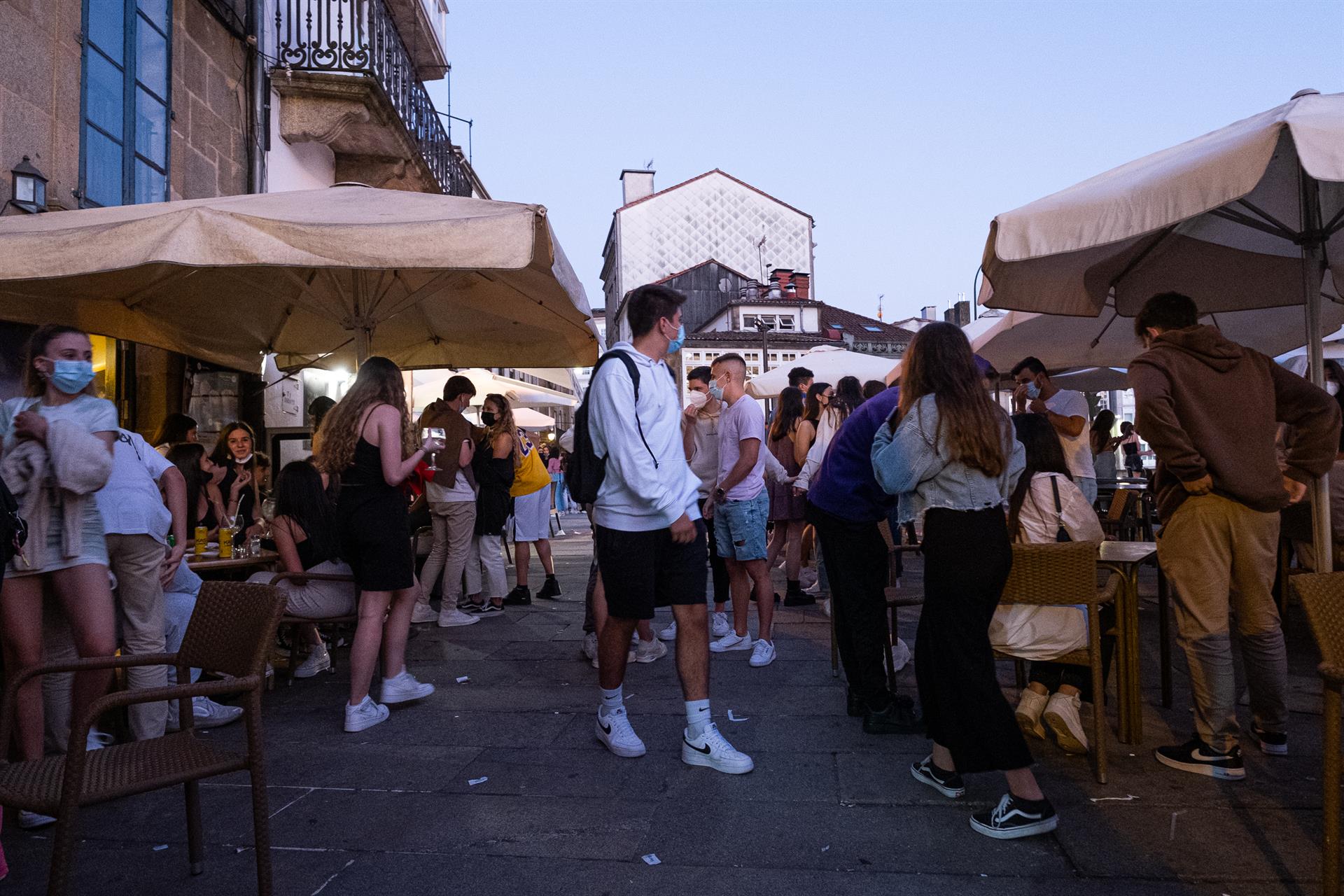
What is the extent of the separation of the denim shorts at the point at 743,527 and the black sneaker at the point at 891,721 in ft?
4.87

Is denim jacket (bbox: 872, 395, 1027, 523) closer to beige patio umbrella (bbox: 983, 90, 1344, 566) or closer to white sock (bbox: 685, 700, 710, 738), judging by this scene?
beige patio umbrella (bbox: 983, 90, 1344, 566)

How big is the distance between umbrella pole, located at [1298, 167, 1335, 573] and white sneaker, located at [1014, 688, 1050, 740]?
1.43m

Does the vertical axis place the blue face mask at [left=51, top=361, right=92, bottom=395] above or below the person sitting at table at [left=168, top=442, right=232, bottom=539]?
above

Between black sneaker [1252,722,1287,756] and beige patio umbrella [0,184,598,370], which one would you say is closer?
black sneaker [1252,722,1287,756]

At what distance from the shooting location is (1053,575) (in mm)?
3625

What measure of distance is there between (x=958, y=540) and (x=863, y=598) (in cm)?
112

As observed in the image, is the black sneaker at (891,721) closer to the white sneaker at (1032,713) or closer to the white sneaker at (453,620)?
the white sneaker at (1032,713)

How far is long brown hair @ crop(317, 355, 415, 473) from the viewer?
456cm

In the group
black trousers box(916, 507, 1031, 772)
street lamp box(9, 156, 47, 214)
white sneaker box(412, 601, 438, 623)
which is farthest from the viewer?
white sneaker box(412, 601, 438, 623)

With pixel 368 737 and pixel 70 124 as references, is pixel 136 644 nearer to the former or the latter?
pixel 368 737

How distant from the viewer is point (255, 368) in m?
7.81

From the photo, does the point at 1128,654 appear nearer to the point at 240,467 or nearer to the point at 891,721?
the point at 891,721

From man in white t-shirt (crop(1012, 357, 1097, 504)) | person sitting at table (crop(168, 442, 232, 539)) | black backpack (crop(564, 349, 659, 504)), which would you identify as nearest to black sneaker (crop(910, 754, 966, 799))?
black backpack (crop(564, 349, 659, 504))

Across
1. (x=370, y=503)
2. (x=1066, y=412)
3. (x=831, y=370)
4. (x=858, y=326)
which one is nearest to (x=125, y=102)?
(x=370, y=503)
